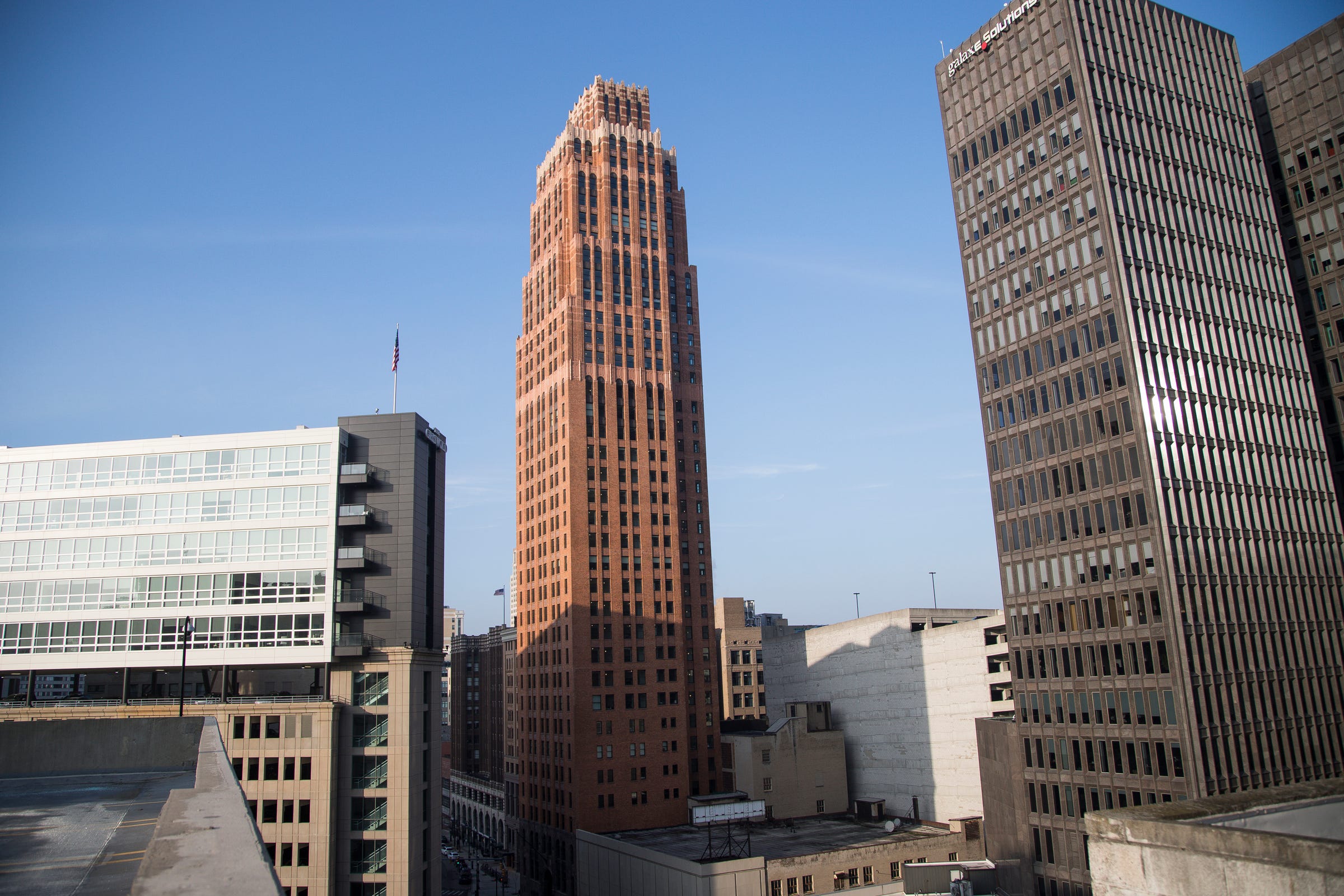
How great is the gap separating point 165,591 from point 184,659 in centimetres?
1738

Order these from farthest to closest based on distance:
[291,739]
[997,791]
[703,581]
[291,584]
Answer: [703,581]
[997,791]
[291,584]
[291,739]

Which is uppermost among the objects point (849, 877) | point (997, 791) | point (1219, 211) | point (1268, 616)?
point (1219, 211)

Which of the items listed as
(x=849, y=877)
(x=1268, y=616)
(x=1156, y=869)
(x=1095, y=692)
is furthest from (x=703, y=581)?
(x=1156, y=869)

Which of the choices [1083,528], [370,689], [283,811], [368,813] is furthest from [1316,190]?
[283,811]

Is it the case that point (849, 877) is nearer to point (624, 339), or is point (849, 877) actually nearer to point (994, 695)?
point (994, 695)

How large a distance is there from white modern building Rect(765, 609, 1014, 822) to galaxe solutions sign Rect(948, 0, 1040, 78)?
214 feet

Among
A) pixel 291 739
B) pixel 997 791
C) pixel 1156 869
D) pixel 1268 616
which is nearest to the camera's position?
pixel 1156 869

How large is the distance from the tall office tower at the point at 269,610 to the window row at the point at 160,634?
15 cm

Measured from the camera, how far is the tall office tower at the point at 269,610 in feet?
247

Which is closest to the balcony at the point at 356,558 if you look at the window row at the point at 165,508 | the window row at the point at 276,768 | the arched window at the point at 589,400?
the window row at the point at 165,508

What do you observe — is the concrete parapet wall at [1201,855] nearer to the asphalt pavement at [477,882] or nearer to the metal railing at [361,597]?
the metal railing at [361,597]

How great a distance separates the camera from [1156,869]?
19578mm

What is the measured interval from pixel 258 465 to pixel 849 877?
7445cm

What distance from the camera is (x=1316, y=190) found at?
102 meters
